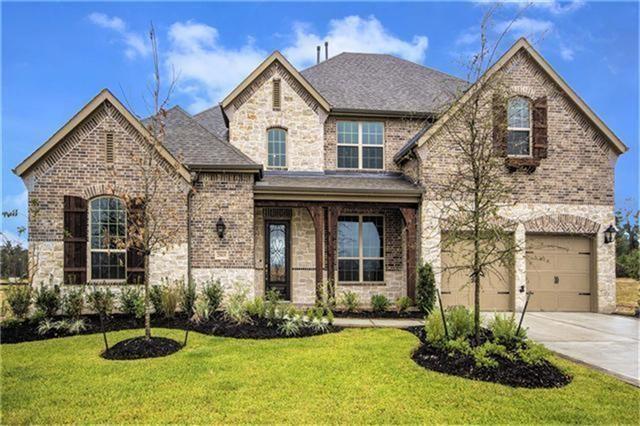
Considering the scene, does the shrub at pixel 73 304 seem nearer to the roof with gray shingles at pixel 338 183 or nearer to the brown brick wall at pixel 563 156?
the roof with gray shingles at pixel 338 183

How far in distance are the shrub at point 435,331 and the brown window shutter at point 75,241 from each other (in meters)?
8.62

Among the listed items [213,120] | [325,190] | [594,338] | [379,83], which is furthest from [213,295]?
[379,83]

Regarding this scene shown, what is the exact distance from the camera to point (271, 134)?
13.9m

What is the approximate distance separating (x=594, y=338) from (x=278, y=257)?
8.60m

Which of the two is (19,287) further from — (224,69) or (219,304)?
(224,69)

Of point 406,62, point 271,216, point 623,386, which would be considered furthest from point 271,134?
point 623,386

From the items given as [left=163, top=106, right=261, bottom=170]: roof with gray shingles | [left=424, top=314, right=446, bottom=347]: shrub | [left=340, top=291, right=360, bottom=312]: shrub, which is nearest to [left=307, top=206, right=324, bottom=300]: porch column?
[left=340, top=291, right=360, bottom=312]: shrub

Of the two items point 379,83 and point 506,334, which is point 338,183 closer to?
point 379,83

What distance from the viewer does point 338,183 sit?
1277 cm

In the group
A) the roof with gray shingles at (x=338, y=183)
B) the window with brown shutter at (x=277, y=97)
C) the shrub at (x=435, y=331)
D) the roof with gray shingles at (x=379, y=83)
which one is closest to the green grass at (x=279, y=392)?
the shrub at (x=435, y=331)

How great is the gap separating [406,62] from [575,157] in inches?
304

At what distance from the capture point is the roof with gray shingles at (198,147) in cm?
1164

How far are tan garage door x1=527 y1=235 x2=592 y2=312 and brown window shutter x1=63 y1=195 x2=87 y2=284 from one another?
1260 cm

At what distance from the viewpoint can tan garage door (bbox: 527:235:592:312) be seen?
12922mm
